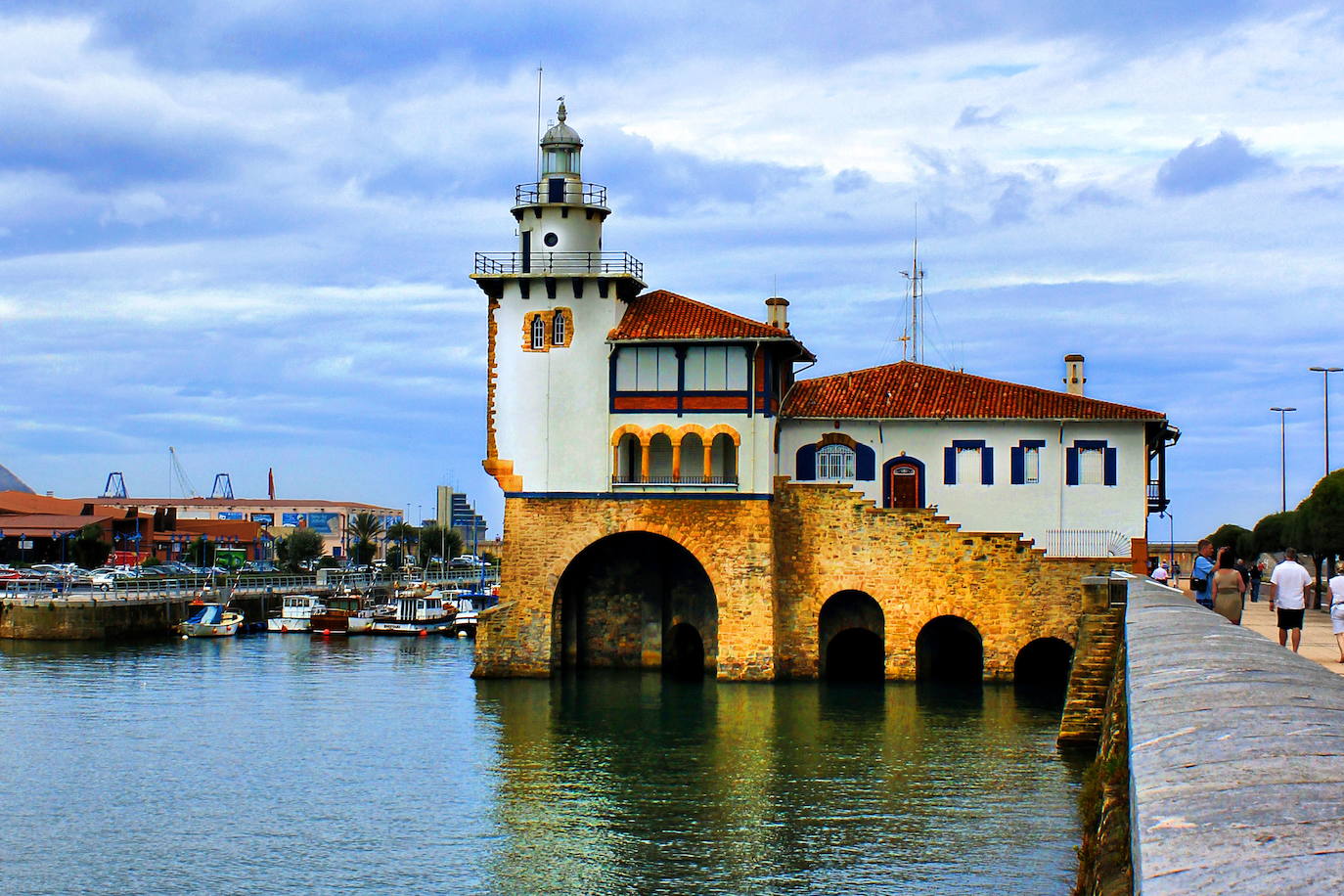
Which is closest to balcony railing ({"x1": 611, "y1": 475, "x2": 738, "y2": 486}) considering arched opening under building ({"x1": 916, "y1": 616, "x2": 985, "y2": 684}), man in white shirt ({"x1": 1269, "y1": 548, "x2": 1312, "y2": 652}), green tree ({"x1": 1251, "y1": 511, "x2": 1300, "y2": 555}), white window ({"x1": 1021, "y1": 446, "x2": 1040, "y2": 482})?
arched opening under building ({"x1": 916, "y1": 616, "x2": 985, "y2": 684})

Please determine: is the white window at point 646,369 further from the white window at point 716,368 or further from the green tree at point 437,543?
the green tree at point 437,543

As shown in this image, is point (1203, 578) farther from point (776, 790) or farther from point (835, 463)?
point (835, 463)

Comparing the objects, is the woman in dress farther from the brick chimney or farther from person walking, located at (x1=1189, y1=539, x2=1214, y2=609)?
the brick chimney

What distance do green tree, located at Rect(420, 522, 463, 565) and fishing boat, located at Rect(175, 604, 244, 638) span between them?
159ft

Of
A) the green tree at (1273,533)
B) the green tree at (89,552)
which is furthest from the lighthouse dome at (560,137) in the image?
the green tree at (89,552)

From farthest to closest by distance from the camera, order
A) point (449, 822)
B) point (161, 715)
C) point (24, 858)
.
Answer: point (161, 715) → point (449, 822) → point (24, 858)

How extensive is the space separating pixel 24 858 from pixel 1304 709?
19.9 meters

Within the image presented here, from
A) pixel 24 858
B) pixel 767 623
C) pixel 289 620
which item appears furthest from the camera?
pixel 289 620

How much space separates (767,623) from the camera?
42.2 m

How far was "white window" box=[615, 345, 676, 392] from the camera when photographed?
43.2 meters

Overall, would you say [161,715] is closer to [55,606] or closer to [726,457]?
[726,457]

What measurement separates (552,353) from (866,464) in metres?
9.91

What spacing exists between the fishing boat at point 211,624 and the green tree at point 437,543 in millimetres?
48316

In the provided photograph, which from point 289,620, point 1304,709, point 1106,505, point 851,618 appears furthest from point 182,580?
point 1304,709
